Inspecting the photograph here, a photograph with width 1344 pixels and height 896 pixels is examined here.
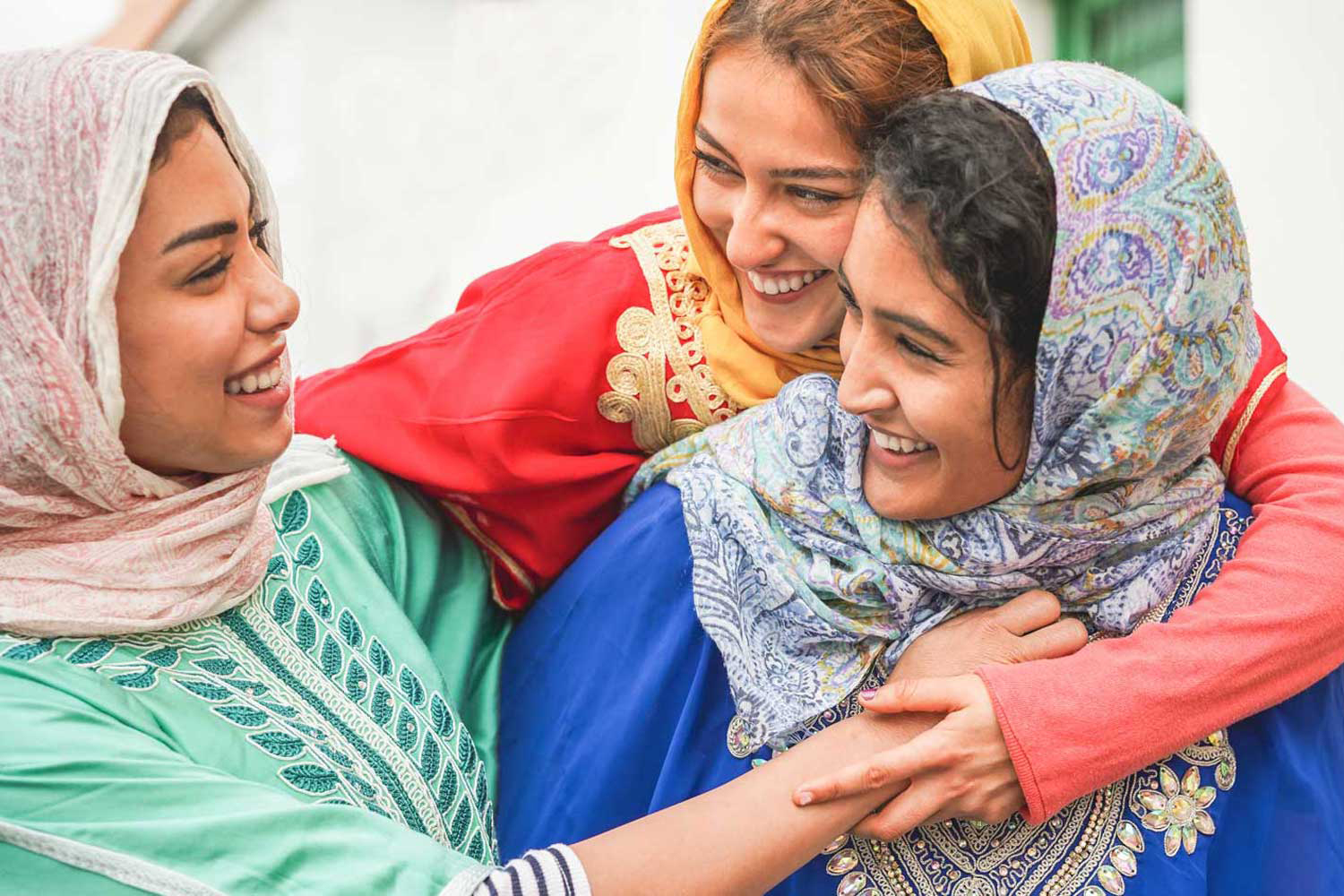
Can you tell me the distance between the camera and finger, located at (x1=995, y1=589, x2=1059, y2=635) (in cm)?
166

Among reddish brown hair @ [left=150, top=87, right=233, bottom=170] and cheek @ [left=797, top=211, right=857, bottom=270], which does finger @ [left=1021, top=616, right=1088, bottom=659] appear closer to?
cheek @ [left=797, top=211, right=857, bottom=270]

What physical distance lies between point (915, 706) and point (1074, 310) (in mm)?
438

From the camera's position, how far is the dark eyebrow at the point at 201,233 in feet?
5.08

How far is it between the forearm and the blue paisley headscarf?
81 millimetres

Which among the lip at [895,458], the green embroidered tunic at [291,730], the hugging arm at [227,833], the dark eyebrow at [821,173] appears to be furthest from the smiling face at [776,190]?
the hugging arm at [227,833]

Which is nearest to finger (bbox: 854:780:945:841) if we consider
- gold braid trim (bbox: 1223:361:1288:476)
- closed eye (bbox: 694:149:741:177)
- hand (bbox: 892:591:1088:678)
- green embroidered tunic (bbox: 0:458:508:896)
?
hand (bbox: 892:591:1088:678)

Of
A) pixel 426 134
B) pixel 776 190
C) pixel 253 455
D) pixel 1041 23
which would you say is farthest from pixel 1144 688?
pixel 426 134

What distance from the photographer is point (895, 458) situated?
165 centimetres

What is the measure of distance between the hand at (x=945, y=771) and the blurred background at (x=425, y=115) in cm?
315

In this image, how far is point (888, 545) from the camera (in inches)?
66.1

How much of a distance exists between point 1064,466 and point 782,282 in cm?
48

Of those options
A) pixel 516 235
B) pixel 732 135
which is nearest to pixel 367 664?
pixel 732 135

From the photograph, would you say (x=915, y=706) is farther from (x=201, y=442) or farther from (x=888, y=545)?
(x=201, y=442)

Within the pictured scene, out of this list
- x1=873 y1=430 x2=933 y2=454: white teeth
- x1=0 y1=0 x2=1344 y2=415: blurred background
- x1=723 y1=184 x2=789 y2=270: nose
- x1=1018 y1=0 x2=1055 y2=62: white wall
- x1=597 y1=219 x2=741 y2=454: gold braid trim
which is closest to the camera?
x1=873 y1=430 x2=933 y2=454: white teeth
